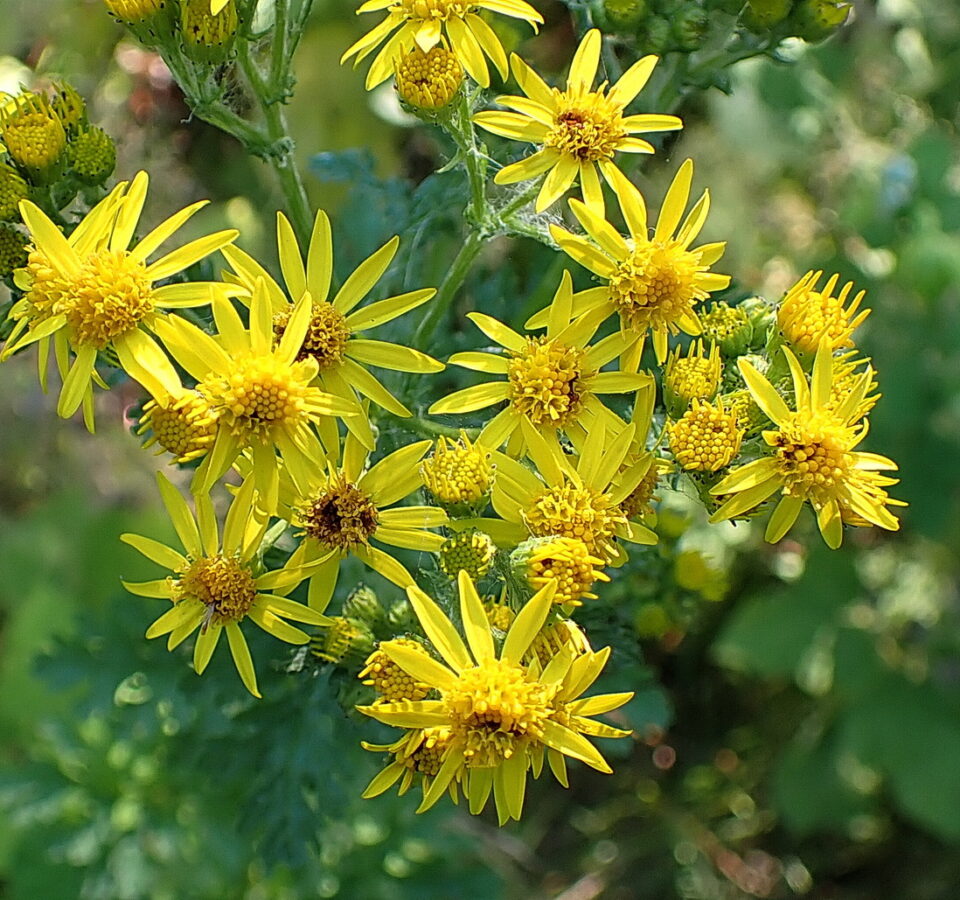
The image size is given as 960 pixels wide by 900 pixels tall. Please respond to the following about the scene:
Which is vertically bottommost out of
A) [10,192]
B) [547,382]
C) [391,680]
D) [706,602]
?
[706,602]

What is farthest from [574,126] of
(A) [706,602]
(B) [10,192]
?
(A) [706,602]

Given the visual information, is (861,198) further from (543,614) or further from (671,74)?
(543,614)

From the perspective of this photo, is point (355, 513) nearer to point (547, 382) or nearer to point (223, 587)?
point (223, 587)

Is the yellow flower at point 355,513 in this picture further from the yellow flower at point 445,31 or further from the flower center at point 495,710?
the yellow flower at point 445,31

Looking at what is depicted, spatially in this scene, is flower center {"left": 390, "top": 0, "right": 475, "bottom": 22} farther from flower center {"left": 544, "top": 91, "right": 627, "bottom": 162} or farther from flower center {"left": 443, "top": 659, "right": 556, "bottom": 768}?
flower center {"left": 443, "top": 659, "right": 556, "bottom": 768}

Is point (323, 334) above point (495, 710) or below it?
above

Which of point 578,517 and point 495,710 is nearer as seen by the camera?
point 495,710

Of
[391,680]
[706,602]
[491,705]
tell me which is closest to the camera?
[491,705]
